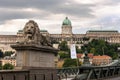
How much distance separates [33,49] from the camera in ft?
51.8

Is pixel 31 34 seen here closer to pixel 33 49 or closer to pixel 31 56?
pixel 33 49

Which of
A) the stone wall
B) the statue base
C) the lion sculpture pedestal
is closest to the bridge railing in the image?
the stone wall

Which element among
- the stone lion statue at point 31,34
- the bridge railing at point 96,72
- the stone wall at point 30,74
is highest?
the stone lion statue at point 31,34

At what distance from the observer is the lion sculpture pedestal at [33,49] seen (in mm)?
15573

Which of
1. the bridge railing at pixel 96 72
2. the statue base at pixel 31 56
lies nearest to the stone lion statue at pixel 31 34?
the statue base at pixel 31 56

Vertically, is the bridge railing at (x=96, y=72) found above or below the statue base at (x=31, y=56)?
below

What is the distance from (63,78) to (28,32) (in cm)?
1199

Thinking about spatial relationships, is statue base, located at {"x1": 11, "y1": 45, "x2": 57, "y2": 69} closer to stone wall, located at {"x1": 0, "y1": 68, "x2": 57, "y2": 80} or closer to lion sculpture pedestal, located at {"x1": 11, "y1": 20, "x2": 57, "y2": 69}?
lion sculpture pedestal, located at {"x1": 11, "y1": 20, "x2": 57, "y2": 69}

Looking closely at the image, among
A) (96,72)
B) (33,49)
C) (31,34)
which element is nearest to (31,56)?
(33,49)

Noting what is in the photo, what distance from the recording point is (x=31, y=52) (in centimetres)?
1576

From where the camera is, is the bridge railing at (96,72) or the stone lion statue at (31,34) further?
the bridge railing at (96,72)

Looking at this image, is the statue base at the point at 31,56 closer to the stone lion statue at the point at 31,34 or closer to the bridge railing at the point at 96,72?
the stone lion statue at the point at 31,34

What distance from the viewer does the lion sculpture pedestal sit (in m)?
15.6

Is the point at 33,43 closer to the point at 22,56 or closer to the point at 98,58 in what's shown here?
the point at 22,56
